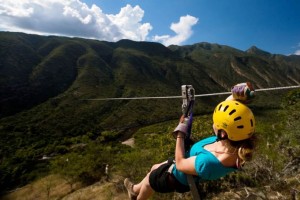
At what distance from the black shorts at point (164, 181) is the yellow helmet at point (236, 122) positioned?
3.31 ft

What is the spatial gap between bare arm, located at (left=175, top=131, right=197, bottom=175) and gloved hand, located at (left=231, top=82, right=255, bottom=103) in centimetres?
83

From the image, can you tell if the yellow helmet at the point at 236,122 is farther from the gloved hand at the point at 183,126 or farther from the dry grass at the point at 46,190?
the dry grass at the point at 46,190

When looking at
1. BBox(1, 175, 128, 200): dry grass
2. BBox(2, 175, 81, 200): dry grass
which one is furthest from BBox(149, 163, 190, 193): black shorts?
BBox(2, 175, 81, 200): dry grass

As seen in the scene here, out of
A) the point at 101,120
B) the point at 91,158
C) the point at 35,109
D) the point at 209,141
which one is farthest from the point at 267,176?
the point at 35,109

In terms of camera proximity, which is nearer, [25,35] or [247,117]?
[247,117]

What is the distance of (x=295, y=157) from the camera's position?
1106cm

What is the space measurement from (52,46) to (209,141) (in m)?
198

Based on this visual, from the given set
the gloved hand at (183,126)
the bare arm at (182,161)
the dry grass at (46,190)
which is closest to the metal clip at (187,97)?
the gloved hand at (183,126)

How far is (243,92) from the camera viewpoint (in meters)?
3.42

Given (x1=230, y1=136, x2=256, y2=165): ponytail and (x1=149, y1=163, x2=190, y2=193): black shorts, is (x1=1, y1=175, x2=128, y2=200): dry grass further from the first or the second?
(x1=230, y1=136, x2=256, y2=165): ponytail

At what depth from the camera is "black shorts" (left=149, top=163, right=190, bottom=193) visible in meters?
3.70

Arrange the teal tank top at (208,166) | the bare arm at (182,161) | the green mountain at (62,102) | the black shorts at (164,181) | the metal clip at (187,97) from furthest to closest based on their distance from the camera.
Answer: the green mountain at (62,102) < the black shorts at (164,181) < the metal clip at (187,97) < the bare arm at (182,161) < the teal tank top at (208,166)

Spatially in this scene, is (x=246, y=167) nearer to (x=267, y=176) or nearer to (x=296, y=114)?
(x=267, y=176)

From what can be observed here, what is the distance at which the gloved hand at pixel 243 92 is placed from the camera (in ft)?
11.2
